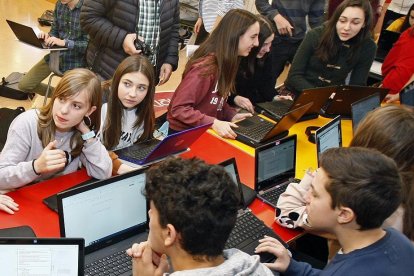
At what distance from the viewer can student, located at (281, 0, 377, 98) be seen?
10.6ft

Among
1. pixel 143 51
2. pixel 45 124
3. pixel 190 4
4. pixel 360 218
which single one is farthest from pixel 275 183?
pixel 190 4

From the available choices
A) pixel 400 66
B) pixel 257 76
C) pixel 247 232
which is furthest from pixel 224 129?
pixel 400 66

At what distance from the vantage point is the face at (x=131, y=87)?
2490mm

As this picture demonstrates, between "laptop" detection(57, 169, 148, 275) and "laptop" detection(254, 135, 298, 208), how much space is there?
638 mm

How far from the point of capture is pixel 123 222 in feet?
5.88

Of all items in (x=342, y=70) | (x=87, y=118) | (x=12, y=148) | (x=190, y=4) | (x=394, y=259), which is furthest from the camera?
(x=190, y=4)

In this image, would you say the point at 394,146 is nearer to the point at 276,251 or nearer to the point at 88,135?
the point at 276,251

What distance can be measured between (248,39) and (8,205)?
168 cm

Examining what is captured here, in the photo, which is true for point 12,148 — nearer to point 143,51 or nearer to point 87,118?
point 87,118

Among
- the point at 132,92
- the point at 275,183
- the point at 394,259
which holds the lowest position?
the point at 275,183

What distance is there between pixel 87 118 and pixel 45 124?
214 mm

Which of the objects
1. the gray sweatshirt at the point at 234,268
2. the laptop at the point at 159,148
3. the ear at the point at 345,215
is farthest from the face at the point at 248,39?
the gray sweatshirt at the point at 234,268

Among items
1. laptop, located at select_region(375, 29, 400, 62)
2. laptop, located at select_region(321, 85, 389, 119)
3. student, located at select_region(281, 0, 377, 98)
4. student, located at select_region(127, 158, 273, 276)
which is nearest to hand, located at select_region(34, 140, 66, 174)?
student, located at select_region(127, 158, 273, 276)

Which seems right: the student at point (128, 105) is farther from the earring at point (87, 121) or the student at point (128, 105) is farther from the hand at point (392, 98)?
the hand at point (392, 98)
